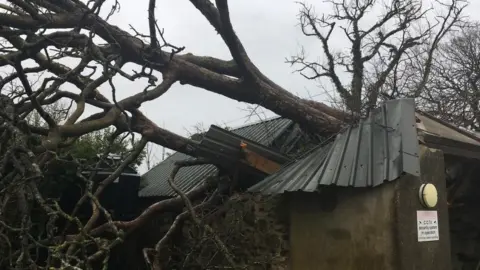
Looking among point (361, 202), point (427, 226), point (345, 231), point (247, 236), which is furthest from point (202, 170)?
point (427, 226)

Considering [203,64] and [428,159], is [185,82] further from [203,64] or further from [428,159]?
[428,159]

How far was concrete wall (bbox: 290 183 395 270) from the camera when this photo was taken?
5918 mm

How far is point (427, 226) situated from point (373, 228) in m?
0.64

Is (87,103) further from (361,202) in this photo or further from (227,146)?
(361,202)

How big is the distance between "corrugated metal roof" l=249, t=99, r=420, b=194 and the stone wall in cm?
29

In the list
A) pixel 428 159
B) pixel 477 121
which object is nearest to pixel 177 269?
pixel 428 159

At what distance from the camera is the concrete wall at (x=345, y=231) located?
19.4 feet

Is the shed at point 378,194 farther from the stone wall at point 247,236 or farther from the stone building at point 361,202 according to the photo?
the stone wall at point 247,236

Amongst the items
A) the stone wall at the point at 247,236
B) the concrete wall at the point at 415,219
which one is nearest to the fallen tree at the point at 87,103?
the stone wall at the point at 247,236

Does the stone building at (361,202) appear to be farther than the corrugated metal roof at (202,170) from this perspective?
No

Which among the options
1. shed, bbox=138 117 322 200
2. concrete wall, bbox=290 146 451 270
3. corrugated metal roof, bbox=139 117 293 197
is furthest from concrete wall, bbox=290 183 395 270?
corrugated metal roof, bbox=139 117 293 197

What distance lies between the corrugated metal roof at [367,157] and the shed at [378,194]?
12 mm

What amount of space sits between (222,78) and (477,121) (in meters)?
9.99

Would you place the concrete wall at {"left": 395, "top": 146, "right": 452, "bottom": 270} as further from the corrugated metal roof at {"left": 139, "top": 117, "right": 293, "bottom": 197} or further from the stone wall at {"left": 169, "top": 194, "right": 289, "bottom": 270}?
the corrugated metal roof at {"left": 139, "top": 117, "right": 293, "bottom": 197}
